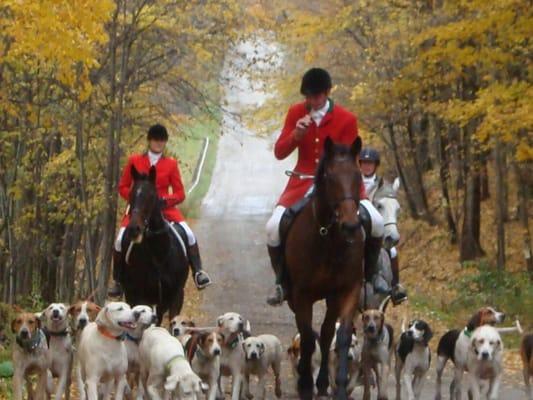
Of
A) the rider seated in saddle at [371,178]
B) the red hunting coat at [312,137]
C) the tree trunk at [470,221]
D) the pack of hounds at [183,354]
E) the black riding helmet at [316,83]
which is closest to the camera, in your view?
the pack of hounds at [183,354]

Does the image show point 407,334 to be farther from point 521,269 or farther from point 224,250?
point 224,250

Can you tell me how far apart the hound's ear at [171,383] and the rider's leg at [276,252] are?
193 centimetres

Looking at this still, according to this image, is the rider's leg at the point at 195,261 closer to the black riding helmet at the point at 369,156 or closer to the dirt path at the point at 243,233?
the dirt path at the point at 243,233

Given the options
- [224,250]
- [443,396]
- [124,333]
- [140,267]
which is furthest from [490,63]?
[224,250]

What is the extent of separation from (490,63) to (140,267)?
10219mm

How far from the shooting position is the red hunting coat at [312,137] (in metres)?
13.1

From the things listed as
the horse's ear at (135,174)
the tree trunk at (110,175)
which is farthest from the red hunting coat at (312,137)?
the tree trunk at (110,175)

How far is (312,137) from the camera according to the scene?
13094 mm

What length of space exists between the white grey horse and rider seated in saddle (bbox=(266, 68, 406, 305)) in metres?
1.83

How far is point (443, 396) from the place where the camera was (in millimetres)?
16688

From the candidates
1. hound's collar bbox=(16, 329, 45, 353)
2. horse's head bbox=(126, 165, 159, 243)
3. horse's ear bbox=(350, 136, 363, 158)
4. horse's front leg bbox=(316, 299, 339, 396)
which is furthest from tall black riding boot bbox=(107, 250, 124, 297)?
horse's ear bbox=(350, 136, 363, 158)

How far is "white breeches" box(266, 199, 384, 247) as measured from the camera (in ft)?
41.6

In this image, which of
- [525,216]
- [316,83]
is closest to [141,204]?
[316,83]

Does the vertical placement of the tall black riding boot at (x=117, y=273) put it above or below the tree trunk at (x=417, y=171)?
below
